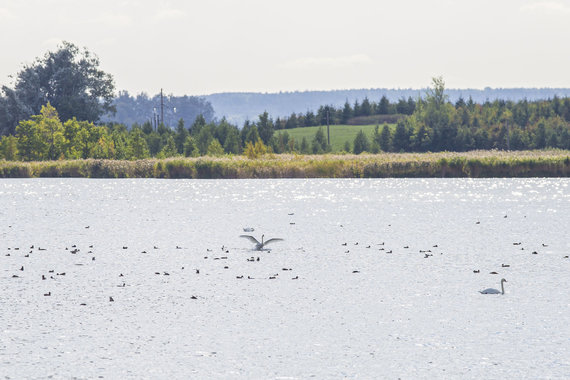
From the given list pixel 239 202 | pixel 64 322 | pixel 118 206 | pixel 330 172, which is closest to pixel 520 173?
pixel 330 172

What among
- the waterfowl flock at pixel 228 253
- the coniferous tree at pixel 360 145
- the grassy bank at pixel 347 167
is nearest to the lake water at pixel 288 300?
the waterfowl flock at pixel 228 253

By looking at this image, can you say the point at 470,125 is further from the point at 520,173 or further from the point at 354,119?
the point at 520,173

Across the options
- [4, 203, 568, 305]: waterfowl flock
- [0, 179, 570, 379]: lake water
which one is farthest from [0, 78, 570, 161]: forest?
[4, 203, 568, 305]: waterfowl flock

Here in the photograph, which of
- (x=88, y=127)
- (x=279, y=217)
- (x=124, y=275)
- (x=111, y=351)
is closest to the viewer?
(x=111, y=351)

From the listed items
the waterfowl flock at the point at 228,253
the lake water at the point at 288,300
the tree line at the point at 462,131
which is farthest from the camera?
the tree line at the point at 462,131

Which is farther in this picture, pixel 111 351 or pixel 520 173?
pixel 520 173

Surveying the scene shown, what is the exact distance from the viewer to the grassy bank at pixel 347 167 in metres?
63.8

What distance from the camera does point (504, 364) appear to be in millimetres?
8672

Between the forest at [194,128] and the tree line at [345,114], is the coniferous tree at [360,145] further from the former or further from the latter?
the tree line at [345,114]

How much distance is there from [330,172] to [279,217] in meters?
37.0

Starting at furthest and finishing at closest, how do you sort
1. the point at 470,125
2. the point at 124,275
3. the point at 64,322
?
1. the point at 470,125
2. the point at 124,275
3. the point at 64,322

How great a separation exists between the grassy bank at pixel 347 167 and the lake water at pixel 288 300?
3675cm

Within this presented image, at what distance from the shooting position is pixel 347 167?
66.6 meters

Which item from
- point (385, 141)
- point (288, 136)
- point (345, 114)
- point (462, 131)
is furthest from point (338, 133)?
point (462, 131)
